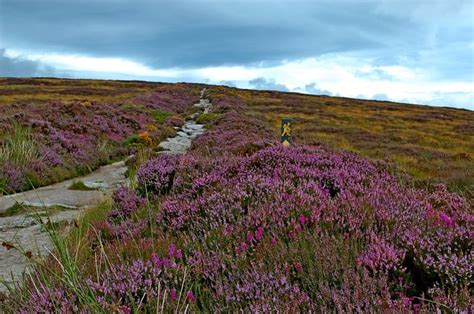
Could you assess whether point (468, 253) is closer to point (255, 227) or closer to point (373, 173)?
point (255, 227)

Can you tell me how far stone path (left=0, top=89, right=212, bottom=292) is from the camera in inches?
196

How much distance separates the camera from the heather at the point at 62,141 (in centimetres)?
1139

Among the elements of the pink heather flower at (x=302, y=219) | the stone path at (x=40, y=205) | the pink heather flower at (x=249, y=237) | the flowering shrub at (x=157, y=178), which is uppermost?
the pink heather flower at (x=302, y=219)

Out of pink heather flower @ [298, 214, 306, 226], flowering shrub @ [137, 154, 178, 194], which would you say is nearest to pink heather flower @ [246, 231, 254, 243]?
pink heather flower @ [298, 214, 306, 226]

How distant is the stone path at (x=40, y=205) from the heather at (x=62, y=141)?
1.81 ft

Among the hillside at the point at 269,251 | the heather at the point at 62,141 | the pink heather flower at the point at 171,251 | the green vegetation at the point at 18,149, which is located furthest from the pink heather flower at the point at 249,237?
the green vegetation at the point at 18,149

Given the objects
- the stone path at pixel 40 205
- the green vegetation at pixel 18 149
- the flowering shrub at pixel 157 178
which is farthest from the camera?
the green vegetation at pixel 18 149

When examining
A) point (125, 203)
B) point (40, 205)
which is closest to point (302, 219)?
point (125, 203)

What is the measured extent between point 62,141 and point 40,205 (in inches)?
262

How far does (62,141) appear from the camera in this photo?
14672 mm

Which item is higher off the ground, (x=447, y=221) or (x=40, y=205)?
(x=447, y=221)

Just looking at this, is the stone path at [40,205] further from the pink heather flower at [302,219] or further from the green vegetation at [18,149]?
the pink heather flower at [302,219]

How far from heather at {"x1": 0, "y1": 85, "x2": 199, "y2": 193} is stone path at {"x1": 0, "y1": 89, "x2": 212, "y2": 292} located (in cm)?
55

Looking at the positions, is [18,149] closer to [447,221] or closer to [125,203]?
[125,203]
